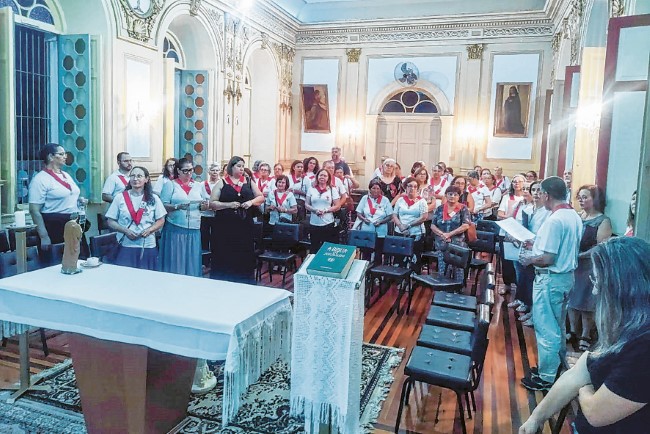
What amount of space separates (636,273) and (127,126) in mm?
7673

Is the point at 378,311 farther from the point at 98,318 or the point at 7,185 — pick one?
the point at 7,185

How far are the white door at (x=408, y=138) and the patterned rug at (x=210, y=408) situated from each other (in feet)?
32.9

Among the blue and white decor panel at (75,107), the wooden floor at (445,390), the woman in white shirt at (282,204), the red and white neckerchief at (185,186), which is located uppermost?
the blue and white decor panel at (75,107)

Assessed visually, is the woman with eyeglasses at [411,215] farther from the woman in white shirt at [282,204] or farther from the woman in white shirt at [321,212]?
the woman in white shirt at [282,204]

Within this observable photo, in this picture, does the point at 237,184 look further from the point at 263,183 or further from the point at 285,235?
the point at 263,183

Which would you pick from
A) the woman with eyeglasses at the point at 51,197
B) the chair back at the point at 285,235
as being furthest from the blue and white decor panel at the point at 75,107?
the chair back at the point at 285,235

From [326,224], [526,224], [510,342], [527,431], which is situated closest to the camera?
[527,431]

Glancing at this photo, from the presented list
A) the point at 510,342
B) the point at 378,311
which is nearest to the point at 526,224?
the point at 510,342

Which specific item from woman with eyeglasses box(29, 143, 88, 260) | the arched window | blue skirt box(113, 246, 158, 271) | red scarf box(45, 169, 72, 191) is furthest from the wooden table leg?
the arched window

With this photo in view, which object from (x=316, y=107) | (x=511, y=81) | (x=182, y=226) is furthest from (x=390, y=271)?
(x=316, y=107)

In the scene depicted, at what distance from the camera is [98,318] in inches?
111

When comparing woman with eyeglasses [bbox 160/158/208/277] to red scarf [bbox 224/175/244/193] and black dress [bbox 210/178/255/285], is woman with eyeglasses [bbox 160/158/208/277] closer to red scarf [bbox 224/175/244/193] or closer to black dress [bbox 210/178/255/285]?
black dress [bbox 210/178/255/285]

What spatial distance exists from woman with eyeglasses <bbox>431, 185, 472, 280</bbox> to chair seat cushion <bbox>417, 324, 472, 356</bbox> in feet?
8.07

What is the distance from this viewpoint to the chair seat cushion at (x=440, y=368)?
3205 millimetres
